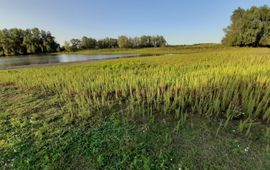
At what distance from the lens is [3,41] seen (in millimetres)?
65812

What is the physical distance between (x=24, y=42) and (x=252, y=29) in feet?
262

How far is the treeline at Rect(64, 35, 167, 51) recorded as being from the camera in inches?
3512

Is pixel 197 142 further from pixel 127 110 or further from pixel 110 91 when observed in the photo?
pixel 110 91

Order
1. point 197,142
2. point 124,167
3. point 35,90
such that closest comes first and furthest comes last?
point 124,167 → point 197,142 → point 35,90

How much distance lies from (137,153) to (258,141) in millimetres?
2120

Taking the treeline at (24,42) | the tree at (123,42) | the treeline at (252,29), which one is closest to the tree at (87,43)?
the tree at (123,42)

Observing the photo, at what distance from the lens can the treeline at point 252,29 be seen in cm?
4367

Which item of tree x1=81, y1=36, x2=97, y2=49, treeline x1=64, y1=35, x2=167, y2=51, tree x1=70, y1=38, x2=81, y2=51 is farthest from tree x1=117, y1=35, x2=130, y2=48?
tree x1=70, y1=38, x2=81, y2=51

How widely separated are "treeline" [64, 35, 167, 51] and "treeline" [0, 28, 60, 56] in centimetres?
1233

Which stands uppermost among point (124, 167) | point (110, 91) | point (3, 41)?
point (3, 41)

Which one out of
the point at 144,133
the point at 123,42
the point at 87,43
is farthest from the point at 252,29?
the point at 87,43

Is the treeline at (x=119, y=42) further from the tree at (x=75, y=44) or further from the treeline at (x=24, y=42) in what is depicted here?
the treeline at (x=24, y=42)

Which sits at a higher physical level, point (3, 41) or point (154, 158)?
point (3, 41)

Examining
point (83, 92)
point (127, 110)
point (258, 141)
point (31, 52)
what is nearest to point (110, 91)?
point (83, 92)
